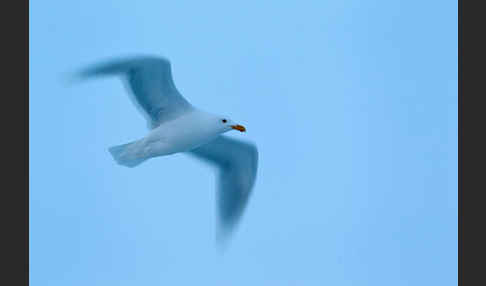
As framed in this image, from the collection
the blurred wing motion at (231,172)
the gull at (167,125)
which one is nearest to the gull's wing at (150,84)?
the gull at (167,125)

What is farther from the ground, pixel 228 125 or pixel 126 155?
pixel 228 125

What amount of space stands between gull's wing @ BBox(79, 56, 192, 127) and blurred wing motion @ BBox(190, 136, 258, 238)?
0.33m

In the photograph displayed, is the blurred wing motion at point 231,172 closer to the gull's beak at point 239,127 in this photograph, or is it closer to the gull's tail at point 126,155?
the gull's beak at point 239,127

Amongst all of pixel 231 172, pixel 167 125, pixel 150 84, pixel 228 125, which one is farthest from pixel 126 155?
pixel 231 172

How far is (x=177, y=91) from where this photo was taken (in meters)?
3.34

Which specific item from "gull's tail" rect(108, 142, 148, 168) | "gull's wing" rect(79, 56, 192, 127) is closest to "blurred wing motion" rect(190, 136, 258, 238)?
"gull's wing" rect(79, 56, 192, 127)

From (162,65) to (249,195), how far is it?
76 centimetres

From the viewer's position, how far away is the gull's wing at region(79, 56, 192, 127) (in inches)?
125

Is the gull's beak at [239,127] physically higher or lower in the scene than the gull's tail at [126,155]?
higher

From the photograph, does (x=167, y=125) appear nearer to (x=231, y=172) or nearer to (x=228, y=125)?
(x=228, y=125)

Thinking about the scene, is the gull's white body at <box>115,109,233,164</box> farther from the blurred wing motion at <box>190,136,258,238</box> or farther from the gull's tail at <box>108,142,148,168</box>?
the blurred wing motion at <box>190,136,258,238</box>

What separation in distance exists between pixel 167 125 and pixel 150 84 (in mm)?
200

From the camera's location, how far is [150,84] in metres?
3.31

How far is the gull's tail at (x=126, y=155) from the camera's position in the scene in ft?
10.7
